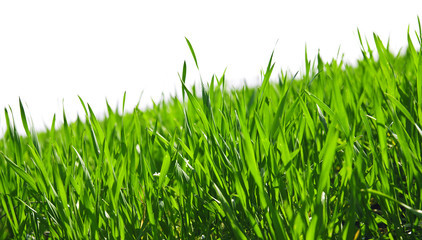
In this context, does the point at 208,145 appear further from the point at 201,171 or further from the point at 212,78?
the point at 212,78

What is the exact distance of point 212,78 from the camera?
1.21 metres

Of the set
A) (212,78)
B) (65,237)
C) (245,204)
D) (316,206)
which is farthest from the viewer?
(212,78)

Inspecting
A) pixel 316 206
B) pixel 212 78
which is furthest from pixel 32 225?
pixel 316 206

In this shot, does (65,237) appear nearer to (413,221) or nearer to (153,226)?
(153,226)

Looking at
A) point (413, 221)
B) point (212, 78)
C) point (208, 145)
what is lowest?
point (413, 221)

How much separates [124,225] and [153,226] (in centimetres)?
11

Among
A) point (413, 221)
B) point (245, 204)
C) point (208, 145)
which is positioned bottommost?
point (413, 221)

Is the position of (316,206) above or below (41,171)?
below

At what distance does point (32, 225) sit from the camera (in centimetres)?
101

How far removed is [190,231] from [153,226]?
5.1 inches

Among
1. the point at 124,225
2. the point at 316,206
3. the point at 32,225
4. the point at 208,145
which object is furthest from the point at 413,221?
the point at 32,225

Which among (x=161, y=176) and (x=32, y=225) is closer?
(x=161, y=176)

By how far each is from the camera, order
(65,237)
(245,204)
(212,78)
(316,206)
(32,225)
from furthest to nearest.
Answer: (212,78) → (32,225) → (65,237) → (245,204) → (316,206)

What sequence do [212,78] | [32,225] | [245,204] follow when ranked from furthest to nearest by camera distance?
[212,78] → [32,225] → [245,204]
